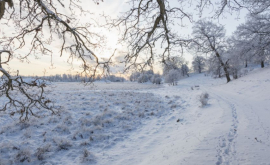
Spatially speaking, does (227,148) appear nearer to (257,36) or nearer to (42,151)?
(42,151)

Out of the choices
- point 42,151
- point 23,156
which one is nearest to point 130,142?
point 42,151

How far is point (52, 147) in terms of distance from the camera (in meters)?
5.07

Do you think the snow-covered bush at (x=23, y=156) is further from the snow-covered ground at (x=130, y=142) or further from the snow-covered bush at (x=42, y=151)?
the snow-covered bush at (x=42, y=151)

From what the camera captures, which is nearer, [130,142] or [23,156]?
[23,156]

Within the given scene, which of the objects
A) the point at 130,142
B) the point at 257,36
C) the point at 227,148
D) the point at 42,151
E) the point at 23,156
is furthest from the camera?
the point at 257,36

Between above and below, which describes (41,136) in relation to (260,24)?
below

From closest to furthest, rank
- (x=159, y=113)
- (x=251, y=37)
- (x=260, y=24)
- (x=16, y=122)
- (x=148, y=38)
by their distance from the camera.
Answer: (x=148, y=38) → (x=16, y=122) → (x=159, y=113) → (x=260, y=24) → (x=251, y=37)

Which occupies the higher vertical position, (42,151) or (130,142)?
(42,151)

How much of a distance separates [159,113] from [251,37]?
44.6 ft

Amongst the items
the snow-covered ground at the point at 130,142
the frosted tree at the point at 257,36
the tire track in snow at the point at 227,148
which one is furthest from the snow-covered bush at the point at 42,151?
the frosted tree at the point at 257,36

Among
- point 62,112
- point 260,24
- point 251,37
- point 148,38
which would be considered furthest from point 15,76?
point 251,37

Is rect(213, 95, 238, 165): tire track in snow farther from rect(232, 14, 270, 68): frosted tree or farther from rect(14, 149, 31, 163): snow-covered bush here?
rect(232, 14, 270, 68): frosted tree

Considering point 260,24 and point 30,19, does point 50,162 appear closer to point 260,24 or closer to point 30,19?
point 30,19

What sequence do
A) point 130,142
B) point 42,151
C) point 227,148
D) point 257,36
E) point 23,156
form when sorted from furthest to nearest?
point 257,36 < point 130,142 < point 42,151 < point 23,156 < point 227,148
